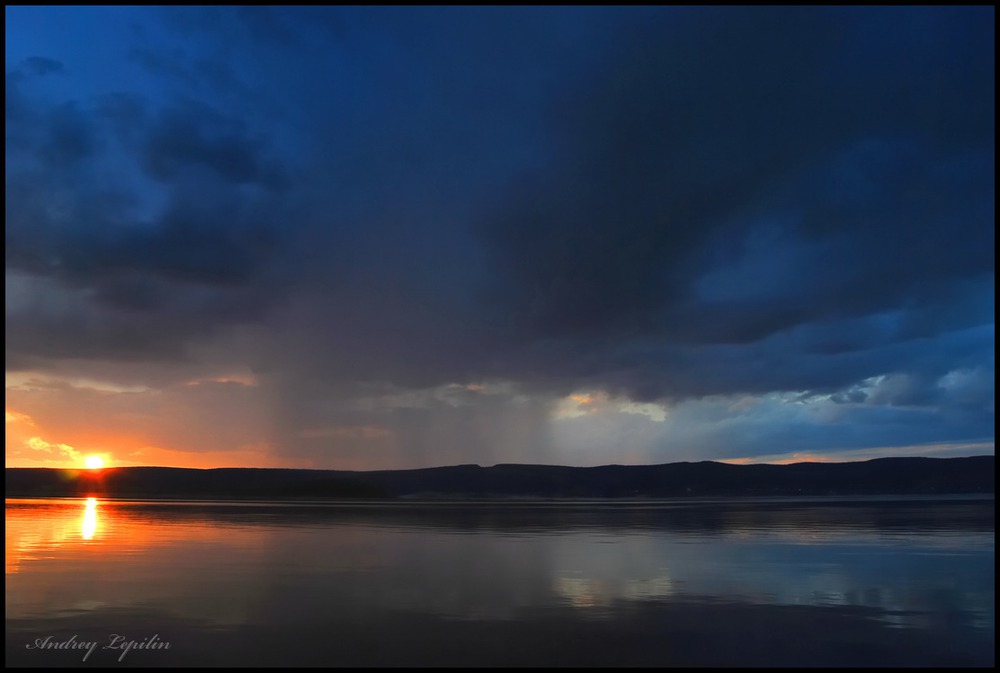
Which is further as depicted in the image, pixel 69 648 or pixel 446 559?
pixel 446 559

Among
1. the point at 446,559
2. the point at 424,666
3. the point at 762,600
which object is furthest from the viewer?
the point at 446,559

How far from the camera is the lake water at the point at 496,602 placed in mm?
15430

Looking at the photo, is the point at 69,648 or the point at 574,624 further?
the point at 574,624

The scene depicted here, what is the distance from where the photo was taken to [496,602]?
20.7 metres

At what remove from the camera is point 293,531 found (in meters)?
44.2

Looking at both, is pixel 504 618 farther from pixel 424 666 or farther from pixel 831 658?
pixel 831 658

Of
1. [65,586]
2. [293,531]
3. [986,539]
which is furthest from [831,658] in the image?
[293,531]

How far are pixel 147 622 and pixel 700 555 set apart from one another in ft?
74.8

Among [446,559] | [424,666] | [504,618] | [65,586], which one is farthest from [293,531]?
[424,666]

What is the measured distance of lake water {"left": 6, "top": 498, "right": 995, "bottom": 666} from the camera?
1543 centimetres

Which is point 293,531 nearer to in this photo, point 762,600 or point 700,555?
point 700,555

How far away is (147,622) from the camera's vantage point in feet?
57.6

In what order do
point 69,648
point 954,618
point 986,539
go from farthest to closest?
point 986,539 < point 954,618 < point 69,648

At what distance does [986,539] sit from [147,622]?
41.5 meters
